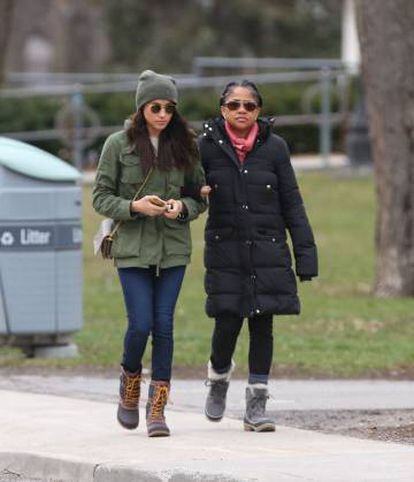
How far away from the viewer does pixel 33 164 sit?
12062 millimetres

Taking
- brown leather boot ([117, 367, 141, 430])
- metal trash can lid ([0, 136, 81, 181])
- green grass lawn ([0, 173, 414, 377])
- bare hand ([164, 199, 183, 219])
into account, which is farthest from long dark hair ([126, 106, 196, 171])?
green grass lawn ([0, 173, 414, 377])

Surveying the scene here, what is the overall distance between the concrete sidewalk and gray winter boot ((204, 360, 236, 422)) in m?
0.09

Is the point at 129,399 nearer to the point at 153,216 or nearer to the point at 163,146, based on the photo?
the point at 153,216

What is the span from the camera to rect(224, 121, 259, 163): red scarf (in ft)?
28.9

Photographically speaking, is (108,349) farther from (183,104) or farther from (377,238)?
(183,104)

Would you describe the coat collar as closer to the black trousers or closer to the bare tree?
the black trousers

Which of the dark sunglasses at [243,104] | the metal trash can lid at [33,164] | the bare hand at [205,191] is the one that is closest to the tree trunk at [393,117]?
the metal trash can lid at [33,164]

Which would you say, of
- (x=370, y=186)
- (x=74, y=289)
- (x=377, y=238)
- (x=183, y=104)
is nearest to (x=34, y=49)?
(x=183, y=104)

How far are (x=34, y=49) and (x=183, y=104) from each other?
31.2 meters

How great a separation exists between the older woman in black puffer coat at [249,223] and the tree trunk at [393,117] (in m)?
7.32

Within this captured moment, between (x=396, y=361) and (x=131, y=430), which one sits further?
(x=396, y=361)

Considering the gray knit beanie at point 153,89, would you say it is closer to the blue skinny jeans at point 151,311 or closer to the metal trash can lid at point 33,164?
the blue skinny jeans at point 151,311

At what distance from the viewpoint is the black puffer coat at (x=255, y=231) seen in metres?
8.73

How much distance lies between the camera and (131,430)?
29.8 ft
